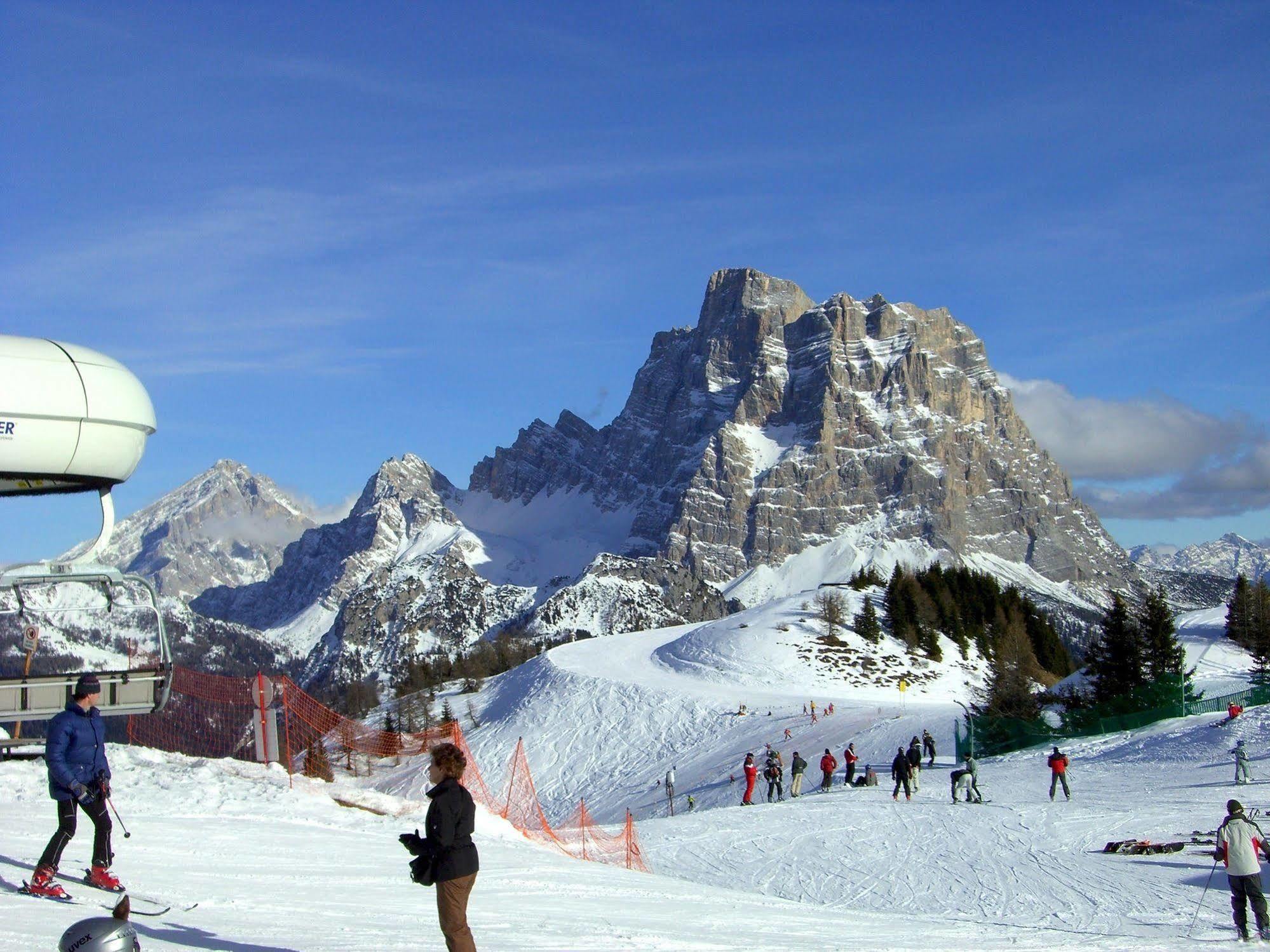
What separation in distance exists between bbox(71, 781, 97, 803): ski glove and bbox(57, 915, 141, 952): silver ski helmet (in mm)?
3183

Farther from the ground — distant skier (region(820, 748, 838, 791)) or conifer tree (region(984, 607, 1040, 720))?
conifer tree (region(984, 607, 1040, 720))

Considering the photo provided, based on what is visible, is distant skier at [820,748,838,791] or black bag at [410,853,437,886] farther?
distant skier at [820,748,838,791]

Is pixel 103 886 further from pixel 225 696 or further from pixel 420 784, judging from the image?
pixel 420 784

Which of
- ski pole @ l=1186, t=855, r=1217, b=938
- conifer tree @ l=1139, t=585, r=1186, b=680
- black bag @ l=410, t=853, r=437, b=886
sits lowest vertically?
ski pole @ l=1186, t=855, r=1217, b=938

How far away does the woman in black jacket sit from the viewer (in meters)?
8.11

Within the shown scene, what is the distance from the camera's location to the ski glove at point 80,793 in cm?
1041

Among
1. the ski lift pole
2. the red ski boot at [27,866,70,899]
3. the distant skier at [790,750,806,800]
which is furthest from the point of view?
the distant skier at [790,750,806,800]

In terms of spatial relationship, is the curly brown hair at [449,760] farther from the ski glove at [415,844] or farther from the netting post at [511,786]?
the netting post at [511,786]

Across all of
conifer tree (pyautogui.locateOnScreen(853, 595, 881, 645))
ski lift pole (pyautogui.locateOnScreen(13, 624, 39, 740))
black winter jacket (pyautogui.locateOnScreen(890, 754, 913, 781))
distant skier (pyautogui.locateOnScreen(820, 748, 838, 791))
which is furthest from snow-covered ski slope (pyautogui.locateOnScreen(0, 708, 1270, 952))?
conifer tree (pyautogui.locateOnScreen(853, 595, 881, 645))

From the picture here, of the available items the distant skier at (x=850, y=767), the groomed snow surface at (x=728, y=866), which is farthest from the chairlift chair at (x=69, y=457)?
the distant skier at (x=850, y=767)

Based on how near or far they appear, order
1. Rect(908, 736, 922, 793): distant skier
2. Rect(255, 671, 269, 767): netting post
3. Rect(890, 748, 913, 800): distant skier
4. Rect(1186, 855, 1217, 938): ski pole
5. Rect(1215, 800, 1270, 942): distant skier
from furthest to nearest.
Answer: Rect(908, 736, 922, 793): distant skier → Rect(890, 748, 913, 800): distant skier → Rect(255, 671, 269, 767): netting post → Rect(1186, 855, 1217, 938): ski pole → Rect(1215, 800, 1270, 942): distant skier

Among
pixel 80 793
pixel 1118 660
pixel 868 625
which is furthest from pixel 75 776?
pixel 868 625

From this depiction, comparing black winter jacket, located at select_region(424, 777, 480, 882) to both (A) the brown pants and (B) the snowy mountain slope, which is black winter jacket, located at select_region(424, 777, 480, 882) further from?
(B) the snowy mountain slope

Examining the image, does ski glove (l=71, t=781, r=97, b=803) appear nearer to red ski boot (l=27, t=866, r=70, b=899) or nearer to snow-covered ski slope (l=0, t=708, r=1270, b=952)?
red ski boot (l=27, t=866, r=70, b=899)
